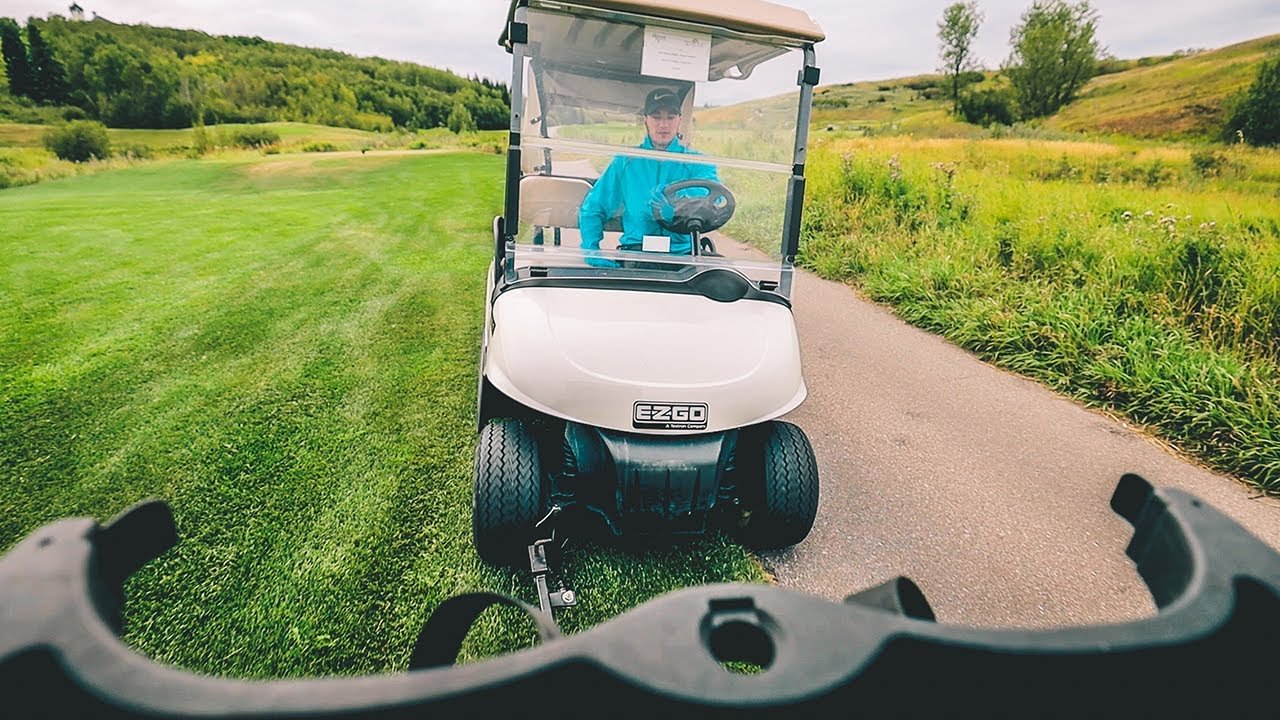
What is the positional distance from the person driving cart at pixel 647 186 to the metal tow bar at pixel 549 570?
128 centimetres

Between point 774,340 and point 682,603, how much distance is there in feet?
5.90

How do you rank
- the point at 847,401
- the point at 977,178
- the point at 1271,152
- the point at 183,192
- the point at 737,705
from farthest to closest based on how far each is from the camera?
1. the point at 1271,152
2. the point at 183,192
3. the point at 977,178
4. the point at 847,401
5. the point at 737,705

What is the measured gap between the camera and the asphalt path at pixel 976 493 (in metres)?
2.47

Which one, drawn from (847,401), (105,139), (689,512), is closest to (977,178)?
(847,401)

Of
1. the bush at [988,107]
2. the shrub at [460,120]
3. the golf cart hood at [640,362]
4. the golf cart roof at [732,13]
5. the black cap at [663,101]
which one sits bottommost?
the golf cart hood at [640,362]

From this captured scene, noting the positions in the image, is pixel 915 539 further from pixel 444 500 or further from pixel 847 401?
pixel 444 500

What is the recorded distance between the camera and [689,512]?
7.02 feet

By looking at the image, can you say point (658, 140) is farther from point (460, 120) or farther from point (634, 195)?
point (460, 120)

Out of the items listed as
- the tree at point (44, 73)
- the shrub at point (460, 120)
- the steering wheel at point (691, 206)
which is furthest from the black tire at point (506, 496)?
the tree at point (44, 73)

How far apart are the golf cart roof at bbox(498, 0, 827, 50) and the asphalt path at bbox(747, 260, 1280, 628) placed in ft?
6.70

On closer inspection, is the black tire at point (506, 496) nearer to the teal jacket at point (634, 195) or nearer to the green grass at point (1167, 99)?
the teal jacket at point (634, 195)

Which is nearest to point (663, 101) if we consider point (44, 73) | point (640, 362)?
point (640, 362)

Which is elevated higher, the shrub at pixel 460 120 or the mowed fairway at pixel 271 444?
the shrub at pixel 460 120

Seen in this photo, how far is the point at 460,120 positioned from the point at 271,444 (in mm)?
47886
